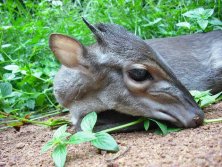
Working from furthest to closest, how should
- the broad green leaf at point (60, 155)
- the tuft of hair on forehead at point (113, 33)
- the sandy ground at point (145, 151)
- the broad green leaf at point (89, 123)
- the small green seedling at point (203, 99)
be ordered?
the small green seedling at point (203, 99), the tuft of hair on forehead at point (113, 33), the broad green leaf at point (89, 123), the broad green leaf at point (60, 155), the sandy ground at point (145, 151)

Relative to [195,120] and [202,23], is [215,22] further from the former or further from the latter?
[195,120]

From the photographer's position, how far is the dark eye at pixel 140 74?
142 inches

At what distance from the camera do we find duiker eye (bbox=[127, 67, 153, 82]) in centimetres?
360

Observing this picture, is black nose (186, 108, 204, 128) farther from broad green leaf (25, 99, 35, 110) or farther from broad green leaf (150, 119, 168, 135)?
broad green leaf (25, 99, 35, 110)

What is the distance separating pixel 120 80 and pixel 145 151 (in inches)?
35.7

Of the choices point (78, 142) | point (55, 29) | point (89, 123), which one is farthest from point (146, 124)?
point (55, 29)

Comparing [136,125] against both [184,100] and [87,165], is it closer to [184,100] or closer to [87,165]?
[184,100]

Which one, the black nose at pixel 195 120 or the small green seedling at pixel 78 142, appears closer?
the small green seedling at pixel 78 142

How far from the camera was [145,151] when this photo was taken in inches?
114

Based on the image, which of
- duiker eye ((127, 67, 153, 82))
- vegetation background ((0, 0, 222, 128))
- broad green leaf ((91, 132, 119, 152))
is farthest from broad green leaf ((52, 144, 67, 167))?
vegetation background ((0, 0, 222, 128))

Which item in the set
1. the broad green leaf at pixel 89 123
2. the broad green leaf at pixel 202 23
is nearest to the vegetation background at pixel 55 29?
the broad green leaf at pixel 202 23

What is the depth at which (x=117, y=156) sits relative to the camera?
9.53ft

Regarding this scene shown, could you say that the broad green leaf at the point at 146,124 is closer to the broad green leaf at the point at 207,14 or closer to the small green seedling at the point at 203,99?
the small green seedling at the point at 203,99

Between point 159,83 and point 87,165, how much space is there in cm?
102
